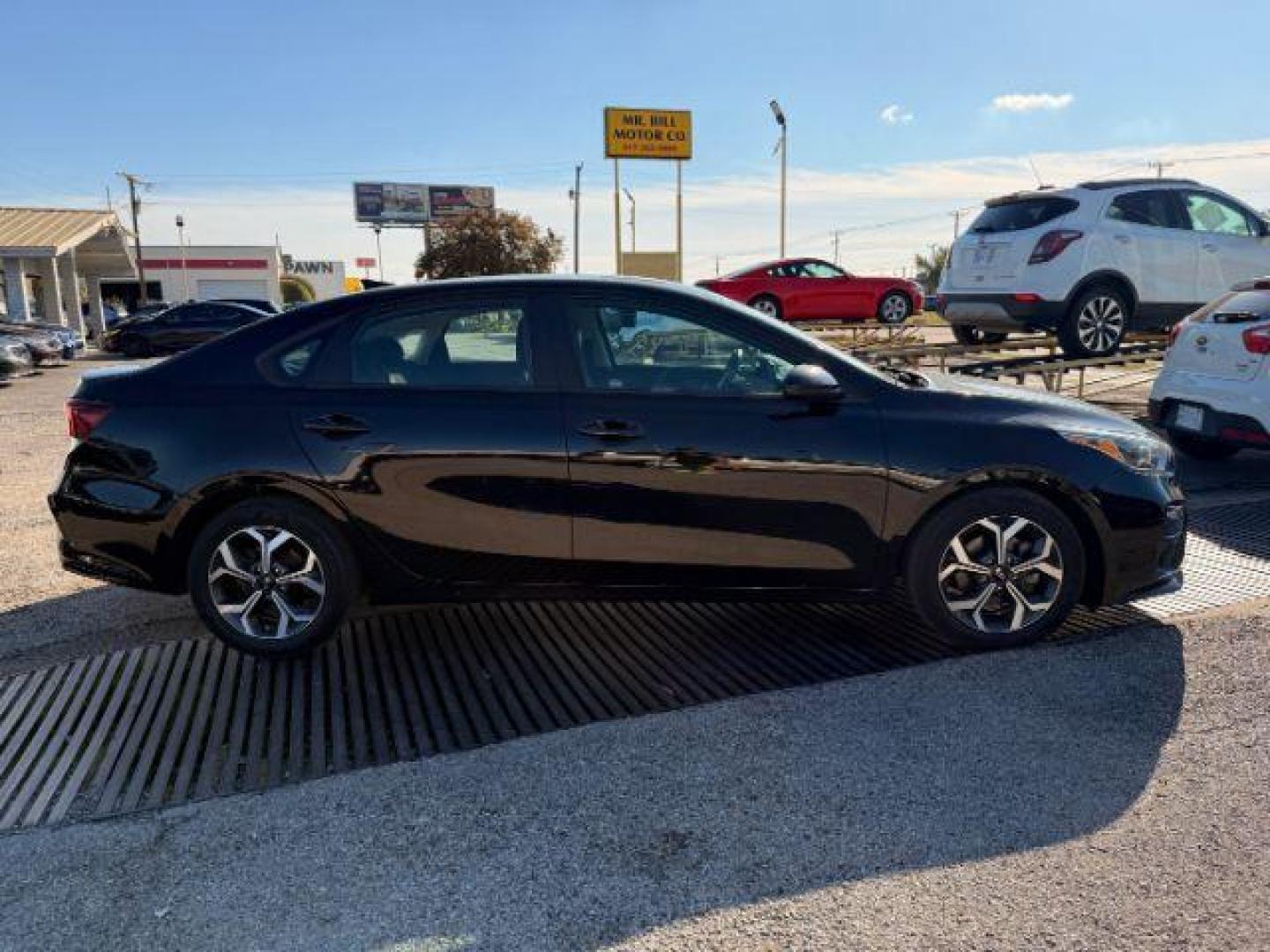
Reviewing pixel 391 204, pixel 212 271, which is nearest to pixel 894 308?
pixel 212 271

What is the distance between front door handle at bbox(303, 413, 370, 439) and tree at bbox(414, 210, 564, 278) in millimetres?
54730

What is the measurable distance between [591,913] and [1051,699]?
2071 millimetres

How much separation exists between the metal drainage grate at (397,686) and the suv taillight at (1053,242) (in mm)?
4707

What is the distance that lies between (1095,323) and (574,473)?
24.1 feet

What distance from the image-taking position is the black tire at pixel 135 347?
25516mm

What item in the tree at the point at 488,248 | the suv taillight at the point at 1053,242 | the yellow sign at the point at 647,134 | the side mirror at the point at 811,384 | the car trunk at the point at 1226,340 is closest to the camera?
the side mirror at the point at 811,384

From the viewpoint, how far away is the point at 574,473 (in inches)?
147

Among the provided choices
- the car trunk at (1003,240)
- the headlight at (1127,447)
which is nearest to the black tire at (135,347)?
the car trunk at (1003,240)

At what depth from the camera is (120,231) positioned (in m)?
46.6

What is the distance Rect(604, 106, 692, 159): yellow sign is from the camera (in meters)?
Result: 37.3

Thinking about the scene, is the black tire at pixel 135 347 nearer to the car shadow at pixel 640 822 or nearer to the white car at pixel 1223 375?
the white car at pixel 1223 375

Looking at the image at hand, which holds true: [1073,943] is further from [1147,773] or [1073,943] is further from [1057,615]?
[1057,615]

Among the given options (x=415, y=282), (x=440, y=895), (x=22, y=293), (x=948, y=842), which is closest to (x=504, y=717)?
(x=440, y=895)

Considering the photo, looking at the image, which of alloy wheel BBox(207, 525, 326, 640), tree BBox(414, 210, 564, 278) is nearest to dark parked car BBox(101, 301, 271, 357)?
alloy wheel BBox(207, 525, 326, 640)
